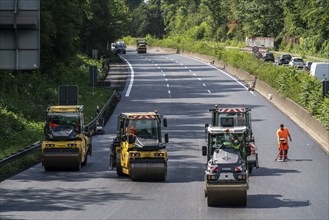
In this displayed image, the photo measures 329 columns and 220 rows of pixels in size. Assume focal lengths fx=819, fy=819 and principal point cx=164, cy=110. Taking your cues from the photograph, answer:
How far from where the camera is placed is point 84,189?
2934cm

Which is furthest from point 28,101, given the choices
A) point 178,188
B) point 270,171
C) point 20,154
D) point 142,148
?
point 178,188

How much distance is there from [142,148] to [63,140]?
4594 millimetres

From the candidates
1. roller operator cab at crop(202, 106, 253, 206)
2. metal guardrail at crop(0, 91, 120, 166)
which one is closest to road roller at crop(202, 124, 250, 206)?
roller operator cab at crop(202, 106, 253, 206)

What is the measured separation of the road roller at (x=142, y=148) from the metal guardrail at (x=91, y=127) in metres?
4.80

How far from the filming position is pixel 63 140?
3334 cm

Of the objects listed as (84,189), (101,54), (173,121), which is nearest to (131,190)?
(84,189)

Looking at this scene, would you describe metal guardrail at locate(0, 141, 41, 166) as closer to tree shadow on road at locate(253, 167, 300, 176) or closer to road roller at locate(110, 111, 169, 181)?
road roller at locate(110, 111, 169, 181)

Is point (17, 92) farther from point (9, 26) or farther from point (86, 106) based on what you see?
point (9, 26)

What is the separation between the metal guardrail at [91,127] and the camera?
3369 centimetres

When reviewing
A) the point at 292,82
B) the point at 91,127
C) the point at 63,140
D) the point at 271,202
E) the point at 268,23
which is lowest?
the point at 91,127

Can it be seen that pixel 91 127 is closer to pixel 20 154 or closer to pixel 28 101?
pixel 28 101

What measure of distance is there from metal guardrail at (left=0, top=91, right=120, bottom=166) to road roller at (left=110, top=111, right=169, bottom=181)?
15.7 feet

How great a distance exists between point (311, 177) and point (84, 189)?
9074 mm

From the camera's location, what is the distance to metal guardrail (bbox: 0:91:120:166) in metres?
33.7
